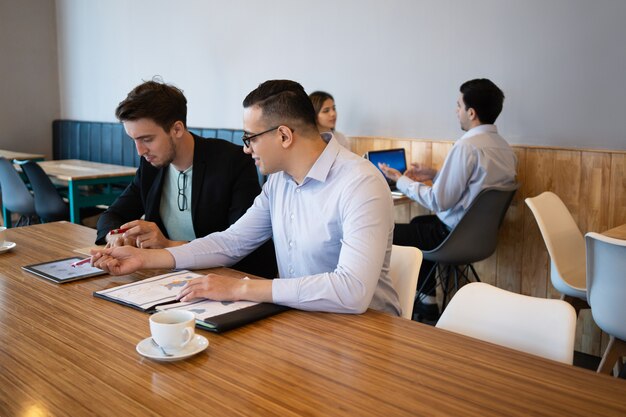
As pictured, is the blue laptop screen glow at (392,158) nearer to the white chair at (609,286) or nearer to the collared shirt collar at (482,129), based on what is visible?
the collared shirt collar at (482,129)

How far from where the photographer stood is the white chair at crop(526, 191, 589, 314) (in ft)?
9.12

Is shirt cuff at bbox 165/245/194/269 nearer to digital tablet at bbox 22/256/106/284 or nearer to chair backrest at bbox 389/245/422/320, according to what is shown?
digital tablet at bbox 22/256/106/284

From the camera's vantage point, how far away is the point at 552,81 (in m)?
3.39

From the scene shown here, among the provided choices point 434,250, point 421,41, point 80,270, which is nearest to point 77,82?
point 421,41

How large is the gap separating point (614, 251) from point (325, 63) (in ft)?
9.32

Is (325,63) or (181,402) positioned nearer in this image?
(181,402)

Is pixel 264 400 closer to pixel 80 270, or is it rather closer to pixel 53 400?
pixel 53 400

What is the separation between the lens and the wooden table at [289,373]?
104 centimetres

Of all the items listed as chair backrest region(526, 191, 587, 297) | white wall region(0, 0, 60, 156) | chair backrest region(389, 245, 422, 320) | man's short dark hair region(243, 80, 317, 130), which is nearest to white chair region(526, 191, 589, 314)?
chair backrest region(526, 191, 587, 297)

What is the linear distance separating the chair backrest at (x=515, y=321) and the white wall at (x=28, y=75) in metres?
6.87

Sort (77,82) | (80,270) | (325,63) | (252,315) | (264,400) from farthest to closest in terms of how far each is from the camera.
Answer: (77,82) < (325,63) < (80,270) < (252,315) < (264,400)

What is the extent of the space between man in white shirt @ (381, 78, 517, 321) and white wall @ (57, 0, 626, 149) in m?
0.29

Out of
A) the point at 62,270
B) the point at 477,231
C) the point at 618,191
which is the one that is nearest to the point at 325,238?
the point at 62,270

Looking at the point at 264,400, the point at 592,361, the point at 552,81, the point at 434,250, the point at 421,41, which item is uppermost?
the point at 421,41
